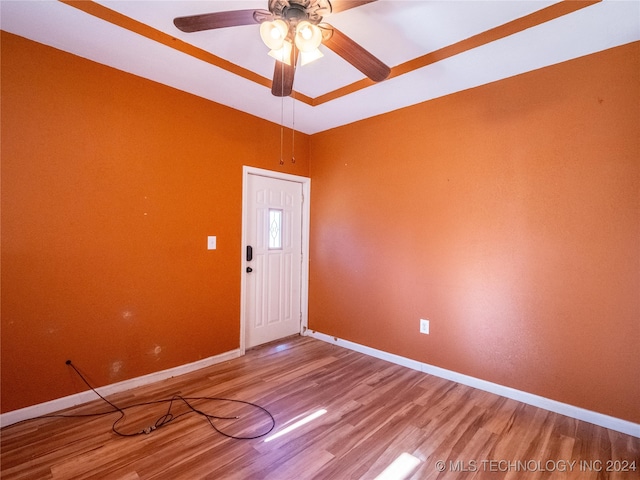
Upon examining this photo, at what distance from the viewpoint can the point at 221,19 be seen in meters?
1.55

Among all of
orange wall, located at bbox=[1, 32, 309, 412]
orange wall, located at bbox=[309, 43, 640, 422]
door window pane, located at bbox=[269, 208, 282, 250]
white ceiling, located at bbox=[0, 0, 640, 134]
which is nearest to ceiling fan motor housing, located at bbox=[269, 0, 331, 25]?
white ceiling, located at bbox=[0, 0, 640, 134]

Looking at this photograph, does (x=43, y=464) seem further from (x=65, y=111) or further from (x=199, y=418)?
(x=65, y=111)

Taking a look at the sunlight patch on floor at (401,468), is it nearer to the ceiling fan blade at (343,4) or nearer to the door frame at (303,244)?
the door frame at (303,244)

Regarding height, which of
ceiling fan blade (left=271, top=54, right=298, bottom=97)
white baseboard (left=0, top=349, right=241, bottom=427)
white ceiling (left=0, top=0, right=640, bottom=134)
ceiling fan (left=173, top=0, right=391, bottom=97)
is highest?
white ceiling (left=0, top=0, right=640, bottom=134)

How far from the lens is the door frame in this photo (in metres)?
3.31

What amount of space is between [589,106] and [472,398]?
238 centimetres

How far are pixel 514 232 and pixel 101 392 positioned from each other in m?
3.57

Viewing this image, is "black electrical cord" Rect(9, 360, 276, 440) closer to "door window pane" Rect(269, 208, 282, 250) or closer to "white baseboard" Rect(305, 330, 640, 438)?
"white baseboard" Rect(305, 330, 640, 438)

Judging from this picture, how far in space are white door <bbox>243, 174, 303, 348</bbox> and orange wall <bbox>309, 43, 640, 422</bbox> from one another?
0.81m

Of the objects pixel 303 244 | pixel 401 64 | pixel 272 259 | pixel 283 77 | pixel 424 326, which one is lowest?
pixel 424 326

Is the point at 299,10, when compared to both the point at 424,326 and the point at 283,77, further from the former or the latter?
the point at 424,326

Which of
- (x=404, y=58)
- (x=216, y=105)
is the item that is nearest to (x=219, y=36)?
(x=216, y=105)

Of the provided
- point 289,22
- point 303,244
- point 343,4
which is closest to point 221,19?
→ point 289,22

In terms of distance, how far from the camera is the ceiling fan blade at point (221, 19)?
1.52 m
